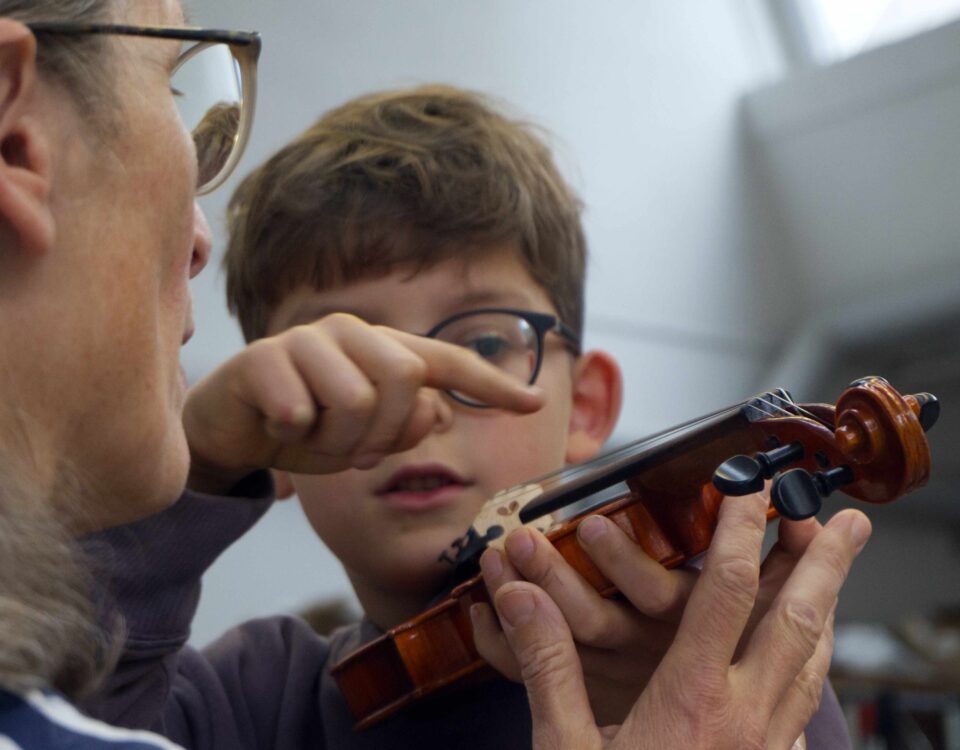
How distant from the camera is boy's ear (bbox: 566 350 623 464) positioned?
1474 millimetres

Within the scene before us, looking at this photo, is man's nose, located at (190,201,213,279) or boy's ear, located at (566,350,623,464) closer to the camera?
man's nose, located at (190,201,213,279)

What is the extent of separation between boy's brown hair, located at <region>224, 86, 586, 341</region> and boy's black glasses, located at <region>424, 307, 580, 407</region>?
8 cm

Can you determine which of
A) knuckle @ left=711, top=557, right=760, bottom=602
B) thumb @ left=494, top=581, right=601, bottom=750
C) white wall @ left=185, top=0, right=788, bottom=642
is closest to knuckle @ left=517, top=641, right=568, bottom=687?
thumb @ left=494, top=581, right=601, bottom=750

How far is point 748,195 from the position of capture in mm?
4566

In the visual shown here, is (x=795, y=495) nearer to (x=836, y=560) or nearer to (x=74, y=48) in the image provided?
(x=836, y=560)

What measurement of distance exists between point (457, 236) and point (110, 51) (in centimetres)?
58

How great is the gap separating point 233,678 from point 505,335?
47 cm

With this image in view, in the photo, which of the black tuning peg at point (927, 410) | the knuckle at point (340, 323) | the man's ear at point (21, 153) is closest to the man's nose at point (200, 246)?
the knuckle at point (340, 323)

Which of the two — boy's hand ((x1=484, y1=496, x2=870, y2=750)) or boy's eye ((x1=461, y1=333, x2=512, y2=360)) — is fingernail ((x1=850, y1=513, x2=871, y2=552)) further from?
boy's eye ((x1=461, y1=333, x2=512, y2=360))

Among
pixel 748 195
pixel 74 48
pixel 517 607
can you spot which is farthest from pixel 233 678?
pixel 748 195

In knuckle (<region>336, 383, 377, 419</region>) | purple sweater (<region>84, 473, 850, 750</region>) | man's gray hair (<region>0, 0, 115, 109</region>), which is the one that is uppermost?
man's gray hair (<region>0, 0, 115, 109</region>)

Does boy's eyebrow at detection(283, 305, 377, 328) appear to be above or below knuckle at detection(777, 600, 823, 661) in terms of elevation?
above

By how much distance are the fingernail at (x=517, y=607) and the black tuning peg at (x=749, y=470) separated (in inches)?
7.3

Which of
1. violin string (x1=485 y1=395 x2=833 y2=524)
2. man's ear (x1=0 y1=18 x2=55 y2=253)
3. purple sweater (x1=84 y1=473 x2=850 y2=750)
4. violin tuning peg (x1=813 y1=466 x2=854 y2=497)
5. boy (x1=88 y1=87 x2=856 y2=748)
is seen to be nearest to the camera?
man's ear (x1=0 y1=18 x2=55 y2=253)
